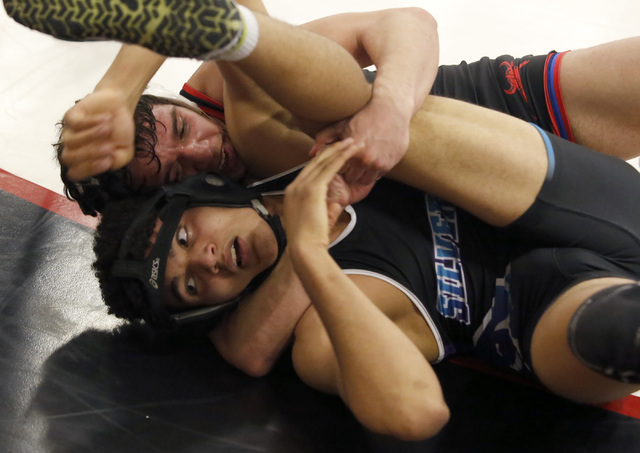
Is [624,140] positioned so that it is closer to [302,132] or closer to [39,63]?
[302,132]

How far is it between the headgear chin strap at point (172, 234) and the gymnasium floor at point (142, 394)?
0.61 ft

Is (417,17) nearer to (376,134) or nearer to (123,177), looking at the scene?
(376,134)

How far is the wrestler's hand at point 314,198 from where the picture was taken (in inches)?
35.3

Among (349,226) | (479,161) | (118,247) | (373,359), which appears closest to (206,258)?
(118,247)

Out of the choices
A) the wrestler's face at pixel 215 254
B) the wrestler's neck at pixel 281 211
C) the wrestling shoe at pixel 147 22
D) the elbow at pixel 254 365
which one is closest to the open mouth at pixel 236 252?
the wrestler's face at pixel 215 254

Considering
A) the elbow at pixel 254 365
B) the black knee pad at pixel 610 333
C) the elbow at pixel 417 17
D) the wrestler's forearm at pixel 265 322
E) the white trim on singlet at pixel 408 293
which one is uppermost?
the elbow at pixel 417 17

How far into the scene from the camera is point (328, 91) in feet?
3.01

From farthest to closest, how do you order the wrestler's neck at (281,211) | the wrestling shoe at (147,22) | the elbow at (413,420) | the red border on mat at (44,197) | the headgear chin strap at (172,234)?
the red border on mat at (44,197) < the wrestler's neck at (281,211) < the headgear chin strap at (172,234) < the elbow at (413,420) < the wrestling shoe at (147,22)

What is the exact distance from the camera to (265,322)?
1.18m

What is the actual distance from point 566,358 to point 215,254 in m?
0.64

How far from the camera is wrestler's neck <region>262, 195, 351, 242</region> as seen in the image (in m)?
1.22

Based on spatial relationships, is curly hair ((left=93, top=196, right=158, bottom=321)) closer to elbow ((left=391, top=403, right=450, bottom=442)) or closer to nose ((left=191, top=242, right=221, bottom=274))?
nose ((left=191, top=242, right=221, bottom=274))

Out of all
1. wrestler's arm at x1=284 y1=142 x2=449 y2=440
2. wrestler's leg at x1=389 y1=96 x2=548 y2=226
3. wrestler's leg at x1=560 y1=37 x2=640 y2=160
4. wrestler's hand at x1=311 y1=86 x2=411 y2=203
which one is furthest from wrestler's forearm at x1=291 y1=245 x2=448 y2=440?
wrestler's leg at x1=560 y1=37 x2=640 y2=160

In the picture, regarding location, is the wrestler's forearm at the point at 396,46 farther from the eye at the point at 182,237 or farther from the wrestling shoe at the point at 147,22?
the eye at the point at 182,237
